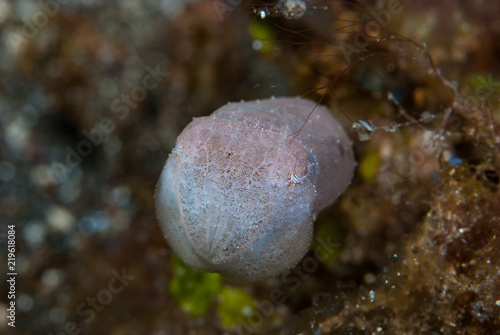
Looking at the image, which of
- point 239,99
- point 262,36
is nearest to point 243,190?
point 239,99

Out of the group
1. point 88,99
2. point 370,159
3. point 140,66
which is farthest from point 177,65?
point 370,159

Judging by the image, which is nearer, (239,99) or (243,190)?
(243,190)

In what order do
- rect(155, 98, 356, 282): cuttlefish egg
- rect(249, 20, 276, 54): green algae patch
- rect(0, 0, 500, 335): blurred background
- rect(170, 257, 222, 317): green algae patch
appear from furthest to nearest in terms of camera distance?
rect(170, 257, 222, 317): green algae patch → rect(249, 20, 276, 54): green algae patch → rect(0, 0, 500, 335): blurred background → rect(155, 98, 356, 282): cuttlefish egg

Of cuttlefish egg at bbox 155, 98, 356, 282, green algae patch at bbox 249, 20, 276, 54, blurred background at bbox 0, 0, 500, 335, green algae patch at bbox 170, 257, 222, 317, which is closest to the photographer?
cuttlefish egg at bbox 155, 98, 356, 282

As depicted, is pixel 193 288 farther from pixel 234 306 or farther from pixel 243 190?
pixel 243 190

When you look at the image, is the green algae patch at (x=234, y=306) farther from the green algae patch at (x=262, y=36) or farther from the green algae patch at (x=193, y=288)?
the green algae patch at (x=262, y=36)

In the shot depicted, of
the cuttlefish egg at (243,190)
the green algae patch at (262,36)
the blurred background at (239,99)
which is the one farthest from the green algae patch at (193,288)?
the green algae patch at (262,36)

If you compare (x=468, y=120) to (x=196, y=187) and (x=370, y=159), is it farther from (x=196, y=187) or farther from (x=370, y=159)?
(x=196, y=187)

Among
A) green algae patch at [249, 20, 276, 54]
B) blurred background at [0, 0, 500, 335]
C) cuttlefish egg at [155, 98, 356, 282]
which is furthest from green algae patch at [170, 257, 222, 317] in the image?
A: green algae patch at [249, 20, 276, 54]

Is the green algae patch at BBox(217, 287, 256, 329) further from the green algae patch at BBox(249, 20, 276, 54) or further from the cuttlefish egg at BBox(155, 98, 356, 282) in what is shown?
the green algae patch at BBox(249, 20, 276, 54)
